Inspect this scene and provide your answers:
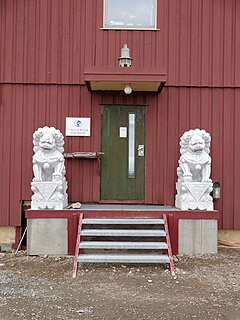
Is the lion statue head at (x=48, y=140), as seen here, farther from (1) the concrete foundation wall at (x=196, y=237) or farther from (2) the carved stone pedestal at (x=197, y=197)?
(1) the concrete foundation wall at (x=196, y=237)

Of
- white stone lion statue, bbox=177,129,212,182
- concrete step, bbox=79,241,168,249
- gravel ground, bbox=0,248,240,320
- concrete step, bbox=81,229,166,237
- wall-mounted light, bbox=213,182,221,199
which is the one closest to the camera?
gravel ground, bbox=0,248,240,320

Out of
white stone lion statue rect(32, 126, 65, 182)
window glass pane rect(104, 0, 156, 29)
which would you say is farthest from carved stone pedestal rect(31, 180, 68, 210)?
window glass pane rect(104, 0, 156, 29)

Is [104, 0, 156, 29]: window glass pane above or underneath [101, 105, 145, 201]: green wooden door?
above

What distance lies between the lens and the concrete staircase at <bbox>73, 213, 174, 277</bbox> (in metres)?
6.20

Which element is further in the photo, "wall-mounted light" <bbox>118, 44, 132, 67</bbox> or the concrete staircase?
"wall-mounted light" <bbox>118, 44, 132, 67</bbox>

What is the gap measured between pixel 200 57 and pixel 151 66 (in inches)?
37.2

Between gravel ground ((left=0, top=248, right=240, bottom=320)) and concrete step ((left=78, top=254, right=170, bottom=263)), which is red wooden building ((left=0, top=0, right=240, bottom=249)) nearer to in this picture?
gravel ground ((left=0, top=248, right=240, bottom=320))

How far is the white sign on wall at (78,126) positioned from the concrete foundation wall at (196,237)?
2563mm

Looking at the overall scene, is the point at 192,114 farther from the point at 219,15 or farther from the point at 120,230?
the point at 120,230

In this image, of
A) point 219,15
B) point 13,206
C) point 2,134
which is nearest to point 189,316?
point 13,206

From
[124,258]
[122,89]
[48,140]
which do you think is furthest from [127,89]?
[124,258]

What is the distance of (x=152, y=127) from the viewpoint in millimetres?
8430

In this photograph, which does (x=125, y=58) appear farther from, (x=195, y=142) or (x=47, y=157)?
(x=47, y=157)

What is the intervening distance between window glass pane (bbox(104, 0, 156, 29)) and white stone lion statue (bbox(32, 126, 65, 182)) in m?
2.55
